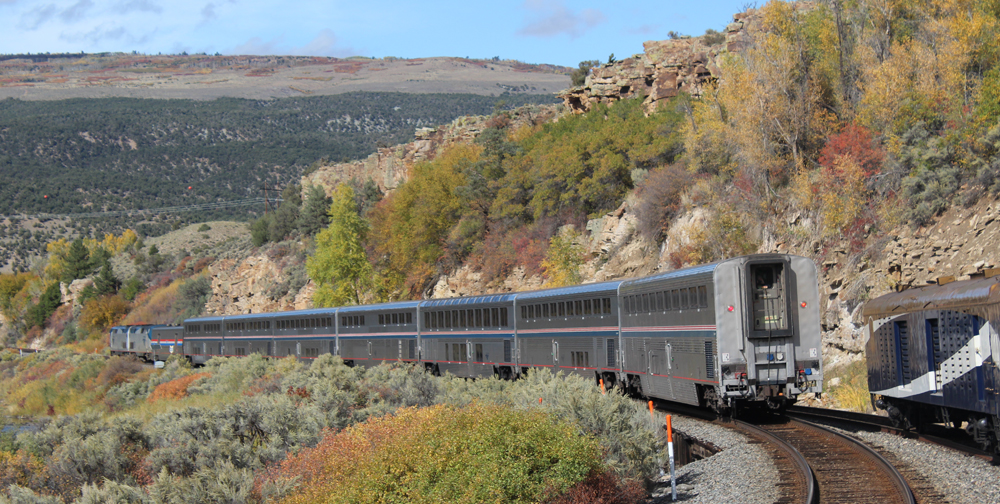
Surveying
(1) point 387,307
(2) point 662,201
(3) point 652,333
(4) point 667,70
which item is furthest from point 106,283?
(3) point 652,333

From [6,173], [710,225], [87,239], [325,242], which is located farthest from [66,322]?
[710,225]

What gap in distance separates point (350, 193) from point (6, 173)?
154m

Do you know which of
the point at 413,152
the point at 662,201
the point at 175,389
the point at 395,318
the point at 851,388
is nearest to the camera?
the point at 851,388

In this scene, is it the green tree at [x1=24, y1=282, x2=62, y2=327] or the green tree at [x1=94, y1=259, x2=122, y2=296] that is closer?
the green tree at [x1=94, y1=259, x2=122, y2=296]

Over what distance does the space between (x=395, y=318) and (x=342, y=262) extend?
30352 millimetres

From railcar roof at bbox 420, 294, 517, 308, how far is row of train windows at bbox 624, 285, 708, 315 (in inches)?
317

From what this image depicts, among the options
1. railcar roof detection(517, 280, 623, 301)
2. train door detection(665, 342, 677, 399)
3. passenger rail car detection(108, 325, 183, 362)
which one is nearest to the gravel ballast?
train door detection(665, 342, 677, 399)

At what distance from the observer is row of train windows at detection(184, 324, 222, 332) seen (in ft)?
195

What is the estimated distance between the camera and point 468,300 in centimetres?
3338

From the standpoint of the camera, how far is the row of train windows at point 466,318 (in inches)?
1222

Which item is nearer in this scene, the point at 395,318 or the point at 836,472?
the point at 836,472

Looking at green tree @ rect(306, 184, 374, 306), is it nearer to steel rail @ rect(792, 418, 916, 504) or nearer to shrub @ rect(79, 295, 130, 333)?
steel rail @ rect(792, 418, 916, 504)

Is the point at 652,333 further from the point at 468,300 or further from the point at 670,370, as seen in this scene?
the point at 468,300

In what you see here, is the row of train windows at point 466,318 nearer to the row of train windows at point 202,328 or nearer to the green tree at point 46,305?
the row of train windows at point 202,328
